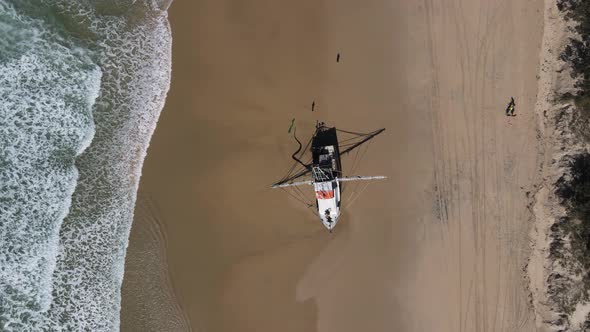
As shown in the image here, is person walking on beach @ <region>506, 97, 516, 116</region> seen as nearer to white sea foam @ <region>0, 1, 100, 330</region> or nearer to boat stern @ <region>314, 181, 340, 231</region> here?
boat stern @ <region>314, 181, 340, 231</region>

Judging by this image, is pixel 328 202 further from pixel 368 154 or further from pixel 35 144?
pixel 35 144

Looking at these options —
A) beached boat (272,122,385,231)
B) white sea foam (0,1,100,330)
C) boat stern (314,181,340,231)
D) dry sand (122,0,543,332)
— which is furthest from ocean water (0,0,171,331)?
boat stern (314,181,340,231)

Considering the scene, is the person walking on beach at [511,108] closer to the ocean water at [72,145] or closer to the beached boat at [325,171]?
the beached boat at [325,171]

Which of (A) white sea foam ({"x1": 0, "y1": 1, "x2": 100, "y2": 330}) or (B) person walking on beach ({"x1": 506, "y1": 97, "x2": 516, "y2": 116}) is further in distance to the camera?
(B) person walking on beach ({"x1": 506, "y1": 97, "x2": 516, "y2": 116})

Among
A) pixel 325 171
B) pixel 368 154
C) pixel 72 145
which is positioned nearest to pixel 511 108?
pixel 368 154

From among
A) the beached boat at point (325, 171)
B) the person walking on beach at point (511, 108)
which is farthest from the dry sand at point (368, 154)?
the beached boat at point (325, 171)
